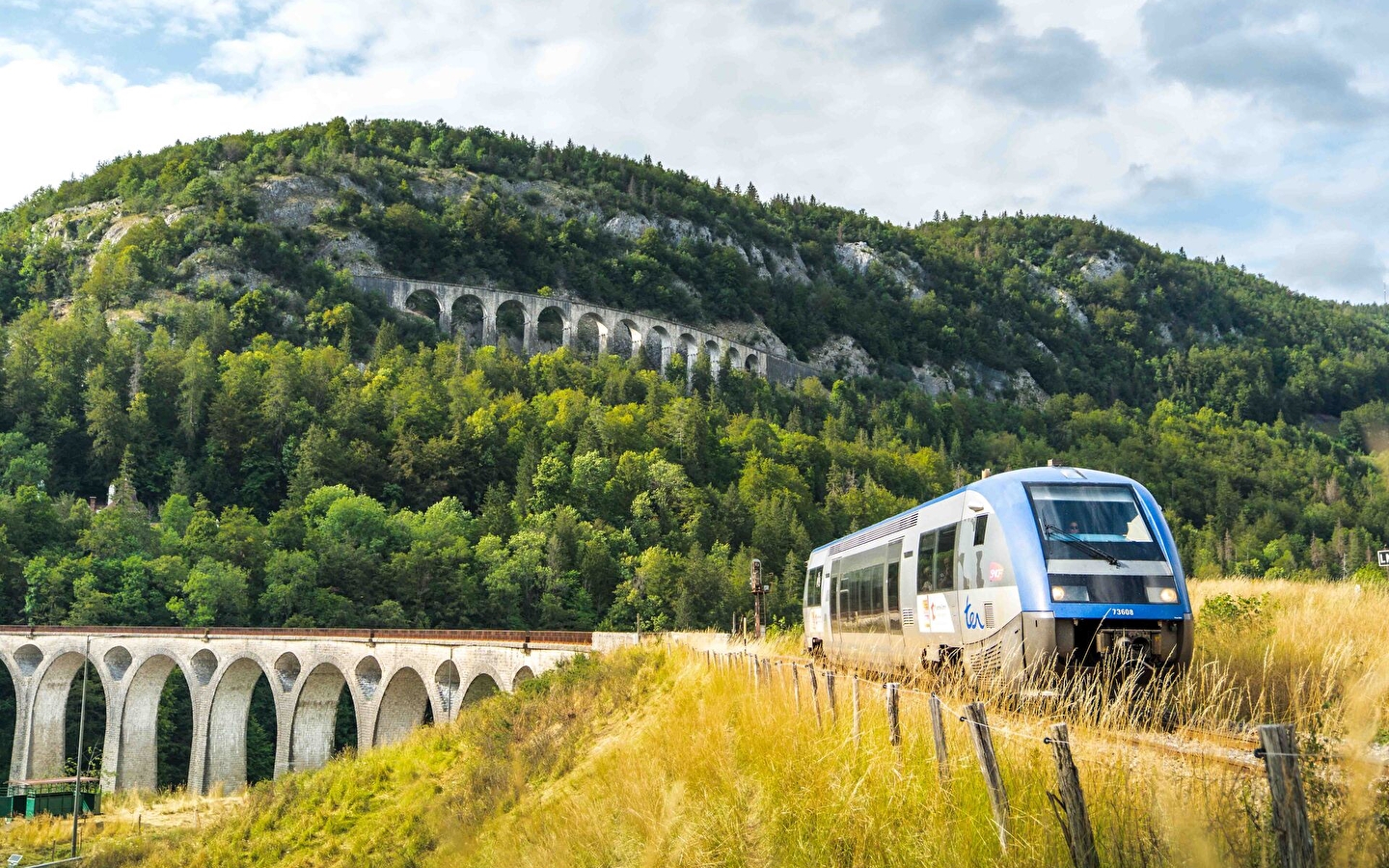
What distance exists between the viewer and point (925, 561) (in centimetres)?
1442

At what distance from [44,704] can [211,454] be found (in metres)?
31.8

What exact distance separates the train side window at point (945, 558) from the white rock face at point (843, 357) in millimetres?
136556

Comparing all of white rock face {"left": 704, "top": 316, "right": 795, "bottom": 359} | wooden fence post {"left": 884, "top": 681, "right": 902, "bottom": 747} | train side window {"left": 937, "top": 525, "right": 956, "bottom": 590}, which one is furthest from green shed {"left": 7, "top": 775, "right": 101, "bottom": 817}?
white rock face {"left": 704, "top": 316, "right": 795, "bottom": 359}

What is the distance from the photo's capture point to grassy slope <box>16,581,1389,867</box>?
592 centimetres

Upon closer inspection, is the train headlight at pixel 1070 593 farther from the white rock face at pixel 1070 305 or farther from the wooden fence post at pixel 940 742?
the white rock face at pixel 1070 305

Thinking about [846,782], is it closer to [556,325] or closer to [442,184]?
[556,325]

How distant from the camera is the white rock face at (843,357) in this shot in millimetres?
151675

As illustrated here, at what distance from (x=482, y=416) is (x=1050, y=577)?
82233mm

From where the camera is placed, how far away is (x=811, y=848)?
805 centimetres

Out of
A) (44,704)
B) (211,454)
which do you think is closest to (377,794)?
(44,704)

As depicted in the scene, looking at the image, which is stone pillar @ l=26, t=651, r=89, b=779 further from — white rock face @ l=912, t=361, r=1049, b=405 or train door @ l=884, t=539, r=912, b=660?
white rock face @ l=912, t=361, r=1049, b=405

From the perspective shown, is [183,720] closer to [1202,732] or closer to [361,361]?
[361,361]

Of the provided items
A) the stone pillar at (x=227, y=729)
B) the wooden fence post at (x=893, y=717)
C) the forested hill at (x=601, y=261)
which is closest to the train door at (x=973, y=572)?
the wooden fence post at (x=893, y=717)

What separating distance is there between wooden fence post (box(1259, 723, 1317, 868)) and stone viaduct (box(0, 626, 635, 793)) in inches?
1354
